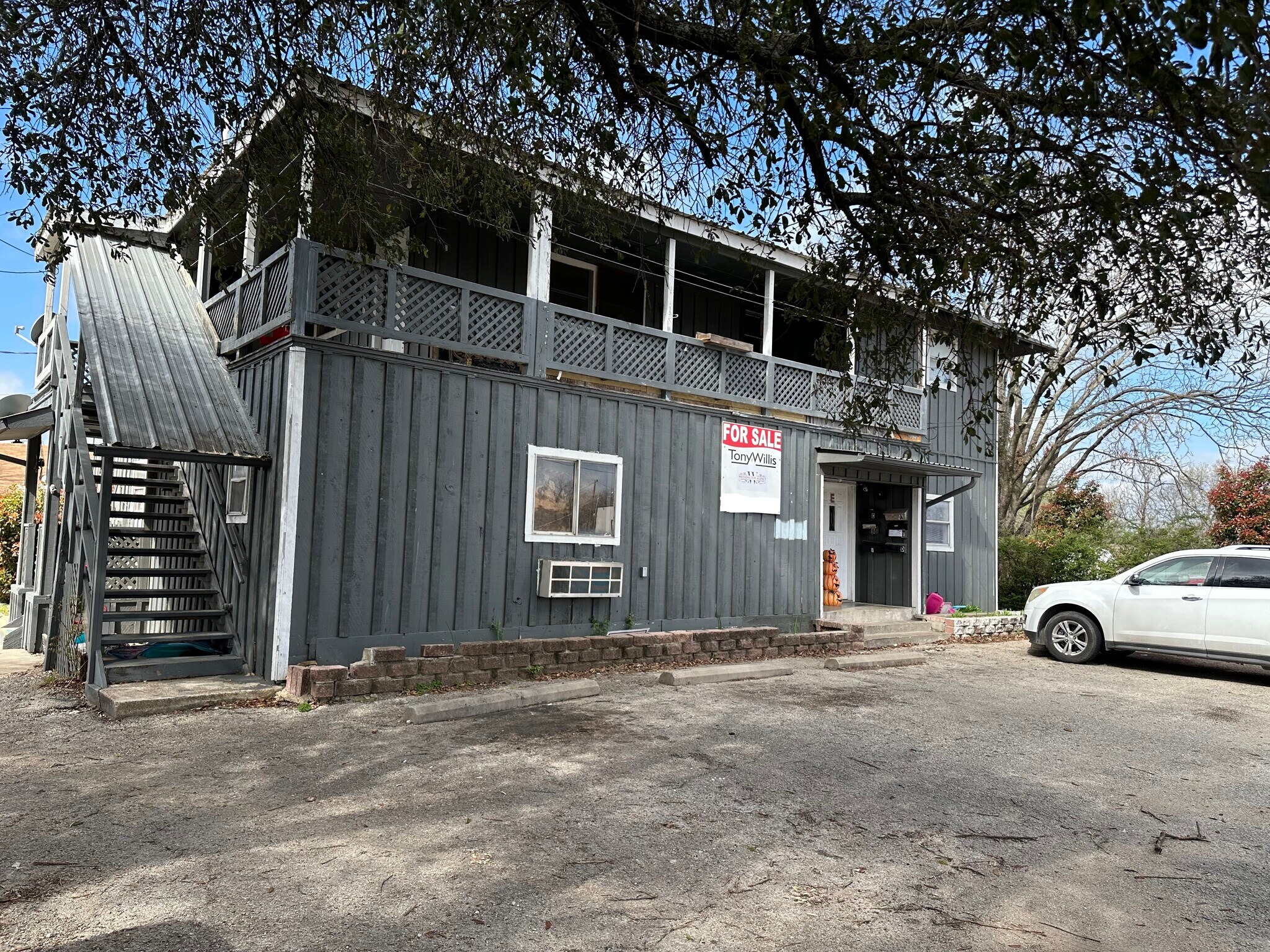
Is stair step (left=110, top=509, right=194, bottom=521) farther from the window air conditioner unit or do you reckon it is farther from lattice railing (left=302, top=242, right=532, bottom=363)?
the window air conditioner unit

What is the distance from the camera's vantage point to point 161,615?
8.45m

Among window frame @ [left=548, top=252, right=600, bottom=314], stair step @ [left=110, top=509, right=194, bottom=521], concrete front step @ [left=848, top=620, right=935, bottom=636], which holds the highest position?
window frame @ [left=548, top=252, right=600, bottom=314]

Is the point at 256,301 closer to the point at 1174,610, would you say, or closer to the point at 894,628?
the point at 894,628

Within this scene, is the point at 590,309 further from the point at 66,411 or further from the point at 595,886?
the point at 595,886

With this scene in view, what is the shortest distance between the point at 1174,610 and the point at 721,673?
577cm

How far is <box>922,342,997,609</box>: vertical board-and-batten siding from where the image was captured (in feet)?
51.3

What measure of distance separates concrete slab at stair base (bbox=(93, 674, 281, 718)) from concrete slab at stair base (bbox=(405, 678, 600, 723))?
1594 mm

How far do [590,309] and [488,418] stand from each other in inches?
151

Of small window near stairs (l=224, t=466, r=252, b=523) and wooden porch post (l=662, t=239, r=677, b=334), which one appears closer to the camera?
small window near stairs (l=224, t=466, r=252, b=523)

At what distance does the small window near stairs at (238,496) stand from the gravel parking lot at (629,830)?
2.29 m

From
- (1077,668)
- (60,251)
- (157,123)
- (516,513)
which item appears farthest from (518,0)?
(1077,668)

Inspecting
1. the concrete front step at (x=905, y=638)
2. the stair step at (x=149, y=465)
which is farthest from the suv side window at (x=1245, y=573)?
the stair step at (x=149, y=465)

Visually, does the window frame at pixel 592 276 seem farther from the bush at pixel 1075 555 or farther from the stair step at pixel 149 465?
the bush at pixel 1075 555

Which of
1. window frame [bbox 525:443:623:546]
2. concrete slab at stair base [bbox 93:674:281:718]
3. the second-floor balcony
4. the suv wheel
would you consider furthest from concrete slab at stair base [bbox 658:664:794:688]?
the suv wheel
